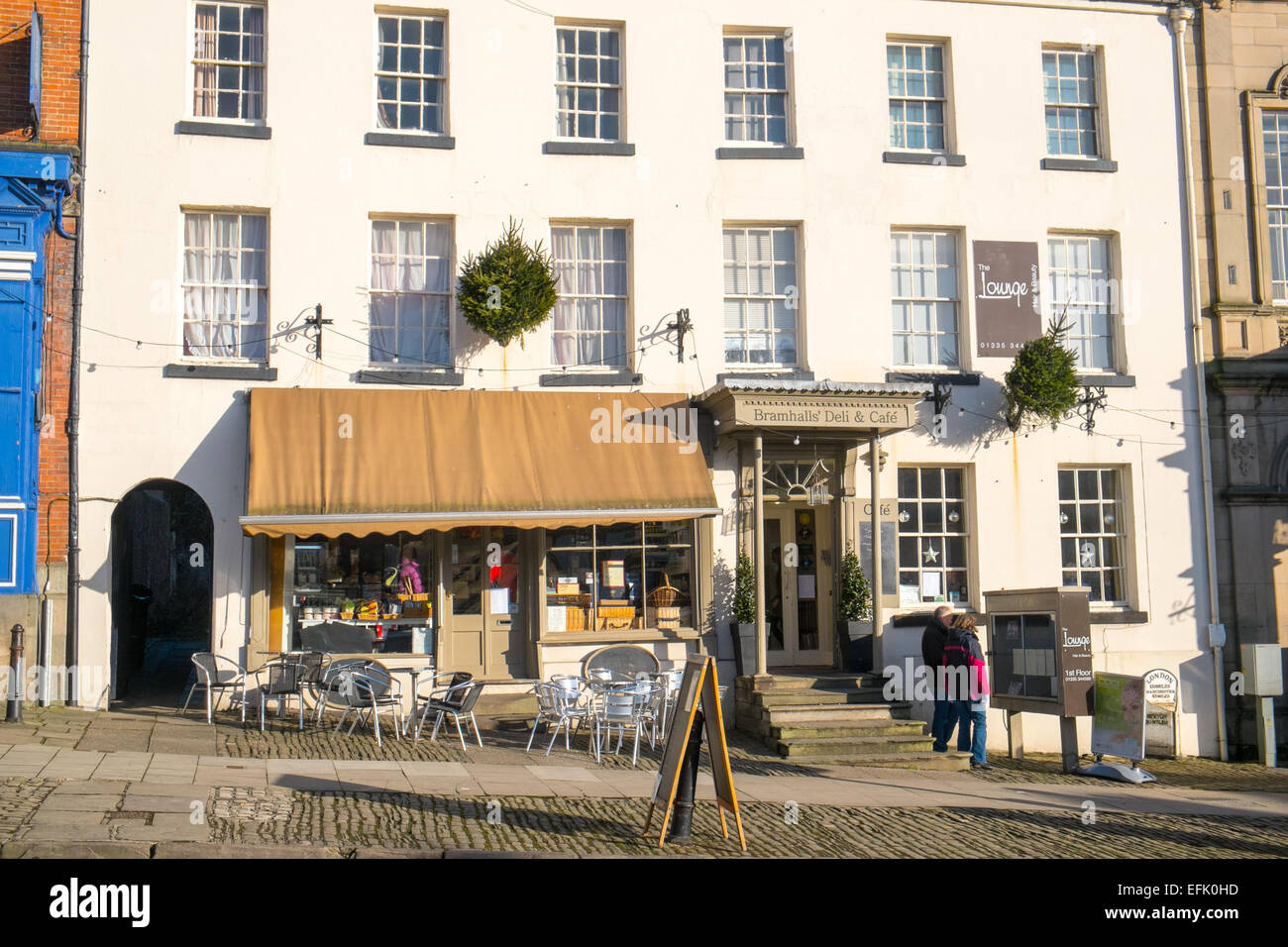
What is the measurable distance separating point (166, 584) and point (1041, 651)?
1909cm

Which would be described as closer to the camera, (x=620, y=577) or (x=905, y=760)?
(x=905, y=760)

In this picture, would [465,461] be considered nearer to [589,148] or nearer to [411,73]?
[589,148]

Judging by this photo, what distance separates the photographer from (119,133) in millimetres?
15344

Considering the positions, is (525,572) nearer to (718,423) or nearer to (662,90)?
(718,423)

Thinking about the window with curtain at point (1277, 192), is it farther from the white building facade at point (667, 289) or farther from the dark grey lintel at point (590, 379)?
the dark grey lintel at point (590, 379)

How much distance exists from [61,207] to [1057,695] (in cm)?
1365

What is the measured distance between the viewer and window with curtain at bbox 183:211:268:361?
15547mm

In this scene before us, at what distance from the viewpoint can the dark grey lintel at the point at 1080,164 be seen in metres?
17.5

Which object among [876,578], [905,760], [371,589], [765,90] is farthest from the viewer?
[765,90]

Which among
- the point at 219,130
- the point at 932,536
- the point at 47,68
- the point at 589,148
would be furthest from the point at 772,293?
the point at 47,68

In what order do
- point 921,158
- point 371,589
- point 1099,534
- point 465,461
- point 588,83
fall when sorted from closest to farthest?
point 465,461 < point 371,589 < point 588,83 < point 921,158 < point 1099,534

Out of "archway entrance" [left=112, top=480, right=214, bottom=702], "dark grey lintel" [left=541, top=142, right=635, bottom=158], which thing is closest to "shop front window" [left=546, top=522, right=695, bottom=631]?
"dark grey lintel" [left=541, top=142, right=635, bottom=158]

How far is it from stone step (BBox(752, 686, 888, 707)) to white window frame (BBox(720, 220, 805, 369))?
14.8 ft

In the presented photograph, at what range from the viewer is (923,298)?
17.3m
